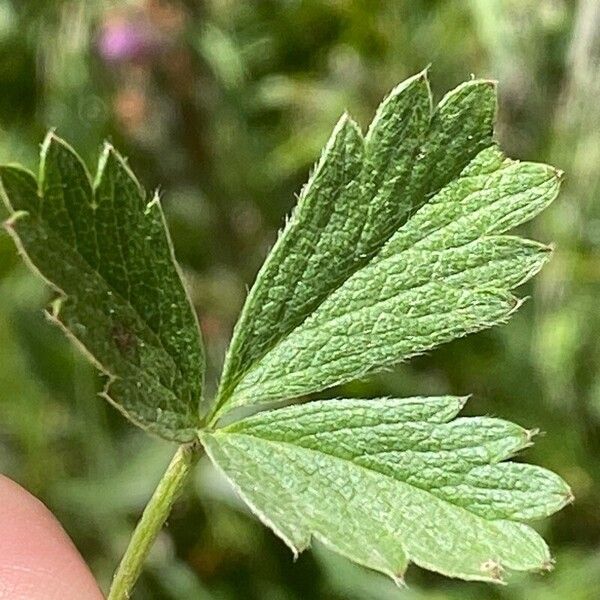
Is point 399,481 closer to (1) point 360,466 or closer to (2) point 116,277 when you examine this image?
(1) point 360,466

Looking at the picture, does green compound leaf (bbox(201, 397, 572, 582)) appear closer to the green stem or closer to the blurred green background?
the green stem

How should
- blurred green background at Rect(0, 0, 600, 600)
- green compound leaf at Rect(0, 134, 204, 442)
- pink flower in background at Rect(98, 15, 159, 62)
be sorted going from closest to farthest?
1. green compound leaf at Rect(0, 134, 204, 442)
2. blurred green background at Rect(0, 0, 600, 600)
3. pink flower in background at Rect(98, 15, 159, 62)

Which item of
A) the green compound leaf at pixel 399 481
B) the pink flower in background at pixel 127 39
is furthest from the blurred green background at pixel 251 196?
the green compound leaf at pixel 399 481

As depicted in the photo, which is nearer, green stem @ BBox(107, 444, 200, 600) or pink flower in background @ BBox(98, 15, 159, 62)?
green stem @ BBox(107, 444, 200, 600)

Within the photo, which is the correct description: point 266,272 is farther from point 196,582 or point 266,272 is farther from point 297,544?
point 196,582

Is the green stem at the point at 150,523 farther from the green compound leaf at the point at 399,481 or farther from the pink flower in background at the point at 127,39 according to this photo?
the pink flower in background at the point at 127,39

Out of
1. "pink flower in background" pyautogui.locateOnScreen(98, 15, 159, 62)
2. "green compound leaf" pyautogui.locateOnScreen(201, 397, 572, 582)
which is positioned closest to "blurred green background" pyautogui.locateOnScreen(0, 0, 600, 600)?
"pink flower in background" pyautogui.locateOnScreen(98, 15, 159, 62)

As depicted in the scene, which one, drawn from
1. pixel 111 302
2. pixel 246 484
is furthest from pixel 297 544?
pixel 111 302
